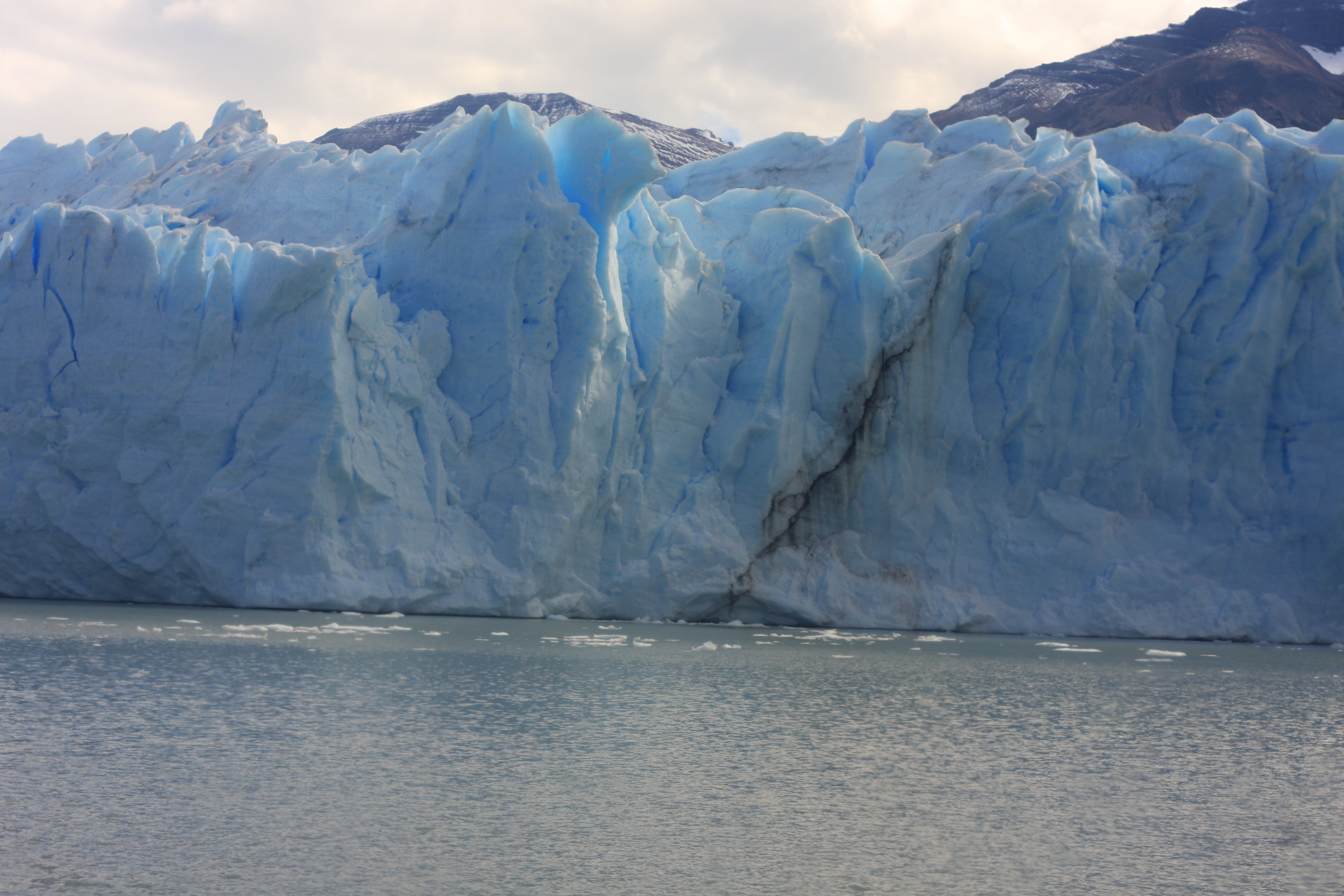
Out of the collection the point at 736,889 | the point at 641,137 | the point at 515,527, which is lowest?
the point at 736,889

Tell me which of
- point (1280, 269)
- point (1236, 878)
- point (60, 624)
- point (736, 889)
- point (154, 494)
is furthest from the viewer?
point (1280, 269)

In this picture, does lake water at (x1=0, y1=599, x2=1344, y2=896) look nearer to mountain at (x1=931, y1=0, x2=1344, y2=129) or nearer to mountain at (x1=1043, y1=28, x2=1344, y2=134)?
mountain at (x1=1043, y1=28, x2=1344, y2=134)

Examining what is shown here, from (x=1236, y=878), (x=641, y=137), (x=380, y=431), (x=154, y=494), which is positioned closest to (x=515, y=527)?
(x=380, y=431)

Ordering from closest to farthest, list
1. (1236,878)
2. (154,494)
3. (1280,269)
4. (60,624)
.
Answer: (1236,878) < (60,624) < (154,494) < (1280,269)

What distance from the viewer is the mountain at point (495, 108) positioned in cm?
2720

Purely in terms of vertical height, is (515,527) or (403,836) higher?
(515,527)

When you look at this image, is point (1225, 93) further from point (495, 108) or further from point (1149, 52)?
point (495, 108)

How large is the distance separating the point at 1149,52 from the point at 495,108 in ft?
64.2

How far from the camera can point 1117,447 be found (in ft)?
38.7

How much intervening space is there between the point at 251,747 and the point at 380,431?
6.29 meters

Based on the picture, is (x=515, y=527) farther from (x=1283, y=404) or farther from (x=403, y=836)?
(x=1283, y=404)

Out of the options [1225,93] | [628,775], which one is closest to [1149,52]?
[1225,93]

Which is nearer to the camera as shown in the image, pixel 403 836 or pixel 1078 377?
pixel 403 836

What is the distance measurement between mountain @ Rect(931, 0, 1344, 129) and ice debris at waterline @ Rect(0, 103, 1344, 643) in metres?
20.2
